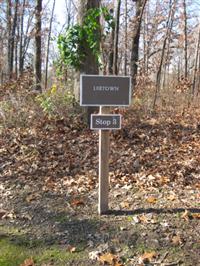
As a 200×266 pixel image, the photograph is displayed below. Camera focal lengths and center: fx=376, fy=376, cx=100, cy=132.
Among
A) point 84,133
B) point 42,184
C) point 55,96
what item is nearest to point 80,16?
point 55,96

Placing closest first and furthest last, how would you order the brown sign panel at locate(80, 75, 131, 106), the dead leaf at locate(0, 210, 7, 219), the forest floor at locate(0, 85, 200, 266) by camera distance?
the forest floor at locate(0, 85, 200, 266) < the brown sign panel at locate(80, 75, 131, 106) < the dead leaf at locate(0, 210, 7, 219)

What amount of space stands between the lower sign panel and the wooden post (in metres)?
0.11

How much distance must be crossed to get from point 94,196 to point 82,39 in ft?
14.3

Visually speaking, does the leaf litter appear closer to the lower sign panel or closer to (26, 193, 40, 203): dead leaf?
(26, 193, 40, 203): dead leaf

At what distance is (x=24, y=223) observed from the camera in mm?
4875

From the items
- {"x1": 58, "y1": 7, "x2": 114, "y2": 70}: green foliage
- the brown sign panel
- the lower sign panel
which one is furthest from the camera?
{"x1": 58, "y1": 7, "x2": 114, "y2": 70}: green foliage

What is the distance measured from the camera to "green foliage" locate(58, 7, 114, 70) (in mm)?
8562

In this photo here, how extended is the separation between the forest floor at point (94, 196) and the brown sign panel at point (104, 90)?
4.91 feet

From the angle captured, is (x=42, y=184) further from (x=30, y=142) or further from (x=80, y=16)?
(x=80, y=16)

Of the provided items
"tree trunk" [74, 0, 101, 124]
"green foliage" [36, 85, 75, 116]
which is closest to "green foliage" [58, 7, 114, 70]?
"tree trunk" [74, 0, 101, 124]

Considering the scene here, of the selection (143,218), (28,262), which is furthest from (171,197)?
(28,262)

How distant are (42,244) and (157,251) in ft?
4.28

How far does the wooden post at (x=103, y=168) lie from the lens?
481cm

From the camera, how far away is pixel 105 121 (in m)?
4.69
